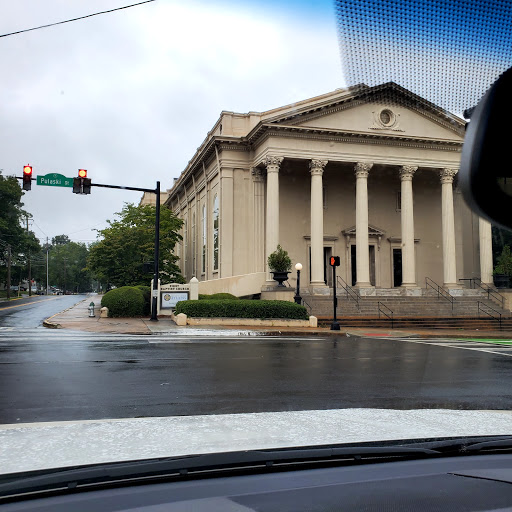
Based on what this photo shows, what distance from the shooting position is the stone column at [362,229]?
34125 millimetres

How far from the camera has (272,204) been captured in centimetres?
3353

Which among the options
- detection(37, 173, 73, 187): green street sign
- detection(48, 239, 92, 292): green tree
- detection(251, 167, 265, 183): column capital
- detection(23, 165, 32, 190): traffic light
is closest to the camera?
detection(23, 165, 32, 190): traffic light

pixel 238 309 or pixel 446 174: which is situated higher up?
pixel 446 174

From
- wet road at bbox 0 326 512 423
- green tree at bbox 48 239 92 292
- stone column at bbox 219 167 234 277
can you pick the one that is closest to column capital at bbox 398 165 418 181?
stone column at bbox 219 167 234 277

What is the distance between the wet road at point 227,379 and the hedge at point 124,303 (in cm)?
1270

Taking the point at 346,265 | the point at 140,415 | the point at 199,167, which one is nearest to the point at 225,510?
the point at 140,415

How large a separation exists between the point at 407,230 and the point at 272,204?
29.8 feet

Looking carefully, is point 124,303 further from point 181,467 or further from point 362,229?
point 181,467

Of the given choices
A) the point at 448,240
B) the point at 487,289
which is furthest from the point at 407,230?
the point at 487,289

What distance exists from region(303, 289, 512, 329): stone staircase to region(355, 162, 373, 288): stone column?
5.09 ft

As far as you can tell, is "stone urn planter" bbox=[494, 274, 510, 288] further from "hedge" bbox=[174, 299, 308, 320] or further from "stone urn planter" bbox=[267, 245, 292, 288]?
"hedge" bbox=[174, 299, 308, 320]

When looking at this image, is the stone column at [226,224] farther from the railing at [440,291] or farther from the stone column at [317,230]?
the railing at [440,291]

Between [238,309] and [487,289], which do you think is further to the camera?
[487,289]

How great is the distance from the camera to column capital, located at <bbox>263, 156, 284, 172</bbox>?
33406 millimetres
